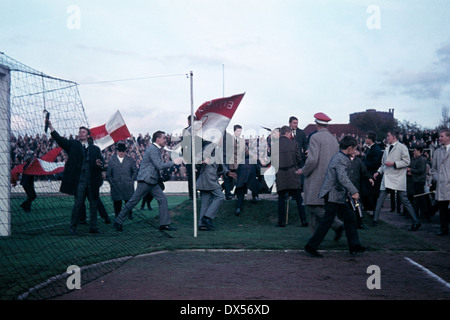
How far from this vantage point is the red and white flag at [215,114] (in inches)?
358

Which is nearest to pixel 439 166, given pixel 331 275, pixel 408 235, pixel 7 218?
pixel 408 235

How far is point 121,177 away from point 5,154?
3.12 meters

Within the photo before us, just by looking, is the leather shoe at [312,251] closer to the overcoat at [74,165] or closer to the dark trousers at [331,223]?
the dark trousers at [331,223]

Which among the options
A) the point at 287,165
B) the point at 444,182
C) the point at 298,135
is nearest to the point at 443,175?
the point at 444,182

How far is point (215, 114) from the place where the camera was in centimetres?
925

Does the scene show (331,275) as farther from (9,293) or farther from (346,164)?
(9,293)

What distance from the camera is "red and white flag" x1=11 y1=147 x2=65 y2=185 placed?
36.2ft

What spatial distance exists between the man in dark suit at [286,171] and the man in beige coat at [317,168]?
7.67 ft

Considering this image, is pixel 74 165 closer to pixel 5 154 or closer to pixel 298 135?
pixel 5 154

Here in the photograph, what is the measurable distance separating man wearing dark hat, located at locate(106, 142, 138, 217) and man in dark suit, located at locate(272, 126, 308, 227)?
3776 millimetres

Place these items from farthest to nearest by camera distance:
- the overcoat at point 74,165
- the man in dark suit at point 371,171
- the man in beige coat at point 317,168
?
the man in dark suit at point 371,171
the overcoat at point 74,165
the man in beige coat at point 317,168

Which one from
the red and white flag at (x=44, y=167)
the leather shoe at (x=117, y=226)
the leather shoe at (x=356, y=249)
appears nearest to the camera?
the leather shoe at (x=356, y=249)

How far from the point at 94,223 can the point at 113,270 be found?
13.7 ft

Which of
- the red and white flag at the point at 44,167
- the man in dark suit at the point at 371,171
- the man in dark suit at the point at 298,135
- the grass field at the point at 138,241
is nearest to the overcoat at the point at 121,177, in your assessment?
the grass field at the point at 138,241
